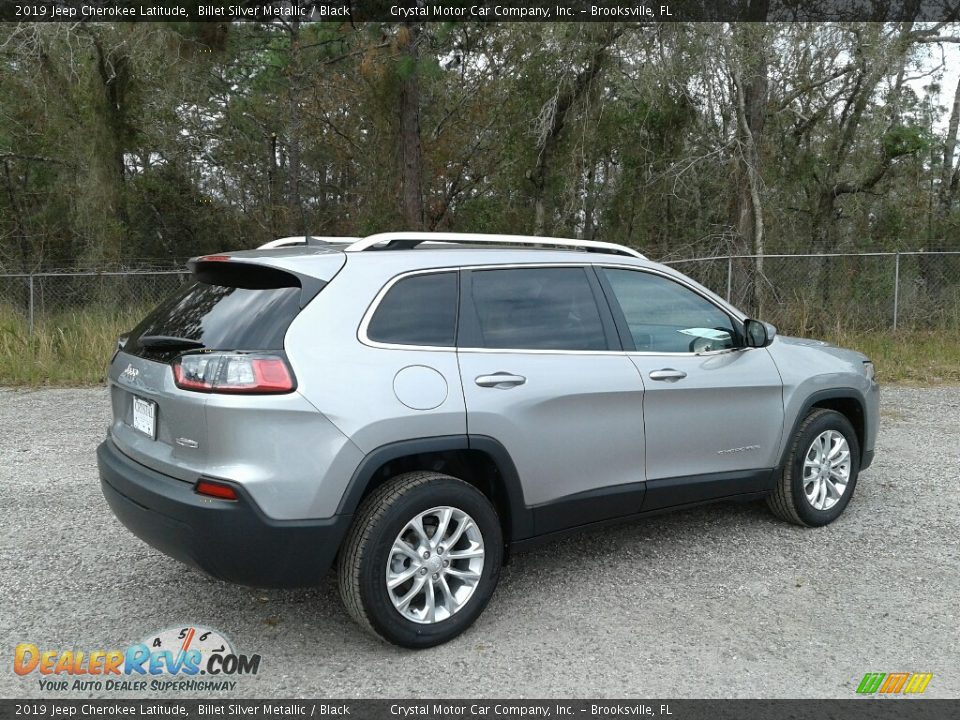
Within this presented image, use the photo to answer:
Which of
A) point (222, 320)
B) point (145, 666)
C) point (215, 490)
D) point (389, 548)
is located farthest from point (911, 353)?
point (145, 666)

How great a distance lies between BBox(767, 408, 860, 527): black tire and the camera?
486 cm

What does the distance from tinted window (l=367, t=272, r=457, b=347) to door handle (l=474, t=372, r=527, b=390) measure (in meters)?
0.21

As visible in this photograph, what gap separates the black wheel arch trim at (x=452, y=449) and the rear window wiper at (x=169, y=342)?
0.88m

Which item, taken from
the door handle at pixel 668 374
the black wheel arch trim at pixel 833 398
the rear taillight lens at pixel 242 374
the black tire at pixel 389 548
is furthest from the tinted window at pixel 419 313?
the black wheel arch trim at pixel 833 398

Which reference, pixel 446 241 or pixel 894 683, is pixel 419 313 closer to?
pixel 446 241

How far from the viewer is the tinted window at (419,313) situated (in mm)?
3518

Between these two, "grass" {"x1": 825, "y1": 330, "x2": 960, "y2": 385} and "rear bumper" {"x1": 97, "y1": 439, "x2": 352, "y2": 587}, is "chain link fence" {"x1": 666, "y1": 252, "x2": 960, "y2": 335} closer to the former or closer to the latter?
"grass" {"x1": 825, "y1": 330, "x2": 960, "y2": 385}

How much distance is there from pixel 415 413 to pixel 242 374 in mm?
726

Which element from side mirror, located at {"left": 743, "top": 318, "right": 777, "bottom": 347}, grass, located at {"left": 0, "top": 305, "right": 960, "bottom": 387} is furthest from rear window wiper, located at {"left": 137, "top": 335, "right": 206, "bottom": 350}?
grass, located at {"left": 0, "top": 305, "right": 960, "bottom": 387}

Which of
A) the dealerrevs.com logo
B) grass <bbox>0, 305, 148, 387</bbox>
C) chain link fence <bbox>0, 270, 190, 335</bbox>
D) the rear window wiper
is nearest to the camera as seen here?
the dealerrevs.com logo

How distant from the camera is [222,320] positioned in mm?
3471

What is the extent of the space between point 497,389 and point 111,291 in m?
12.4

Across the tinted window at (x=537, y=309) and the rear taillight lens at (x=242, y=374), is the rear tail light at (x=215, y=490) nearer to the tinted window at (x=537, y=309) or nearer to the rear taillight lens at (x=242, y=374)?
the rear taillight lens at (x=242, y=374)

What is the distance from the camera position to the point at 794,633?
12.0ft
